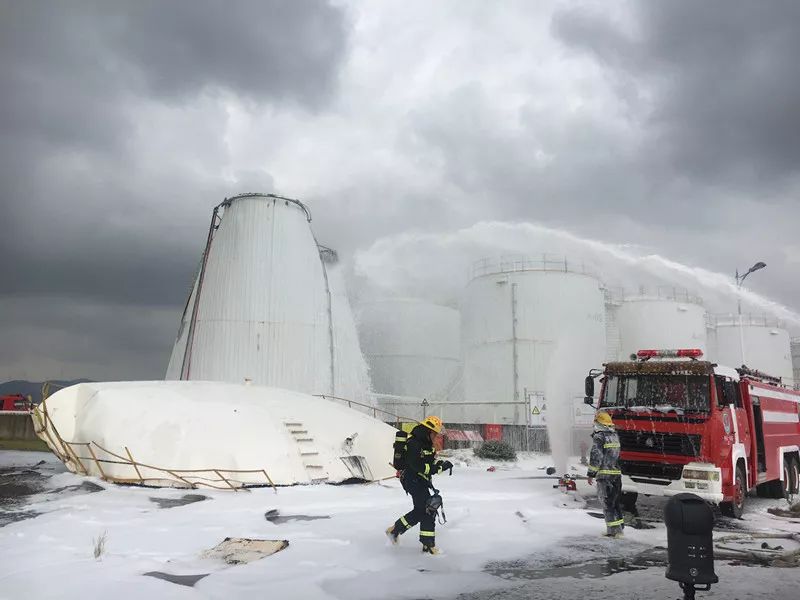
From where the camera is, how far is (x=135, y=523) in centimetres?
946

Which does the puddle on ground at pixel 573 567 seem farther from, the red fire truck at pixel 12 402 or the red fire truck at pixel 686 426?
the red fire truck at pixel 12 402

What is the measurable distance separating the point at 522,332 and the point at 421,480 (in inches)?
1077

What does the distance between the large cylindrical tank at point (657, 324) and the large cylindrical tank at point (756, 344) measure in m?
8.57

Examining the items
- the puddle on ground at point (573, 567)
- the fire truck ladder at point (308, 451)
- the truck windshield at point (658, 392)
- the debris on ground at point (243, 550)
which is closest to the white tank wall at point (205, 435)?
the fire truck ladder at point (308, 451)

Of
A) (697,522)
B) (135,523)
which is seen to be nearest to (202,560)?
(135,523)

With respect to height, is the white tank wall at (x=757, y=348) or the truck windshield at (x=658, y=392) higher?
the white tank wall at (x=757, y=348)

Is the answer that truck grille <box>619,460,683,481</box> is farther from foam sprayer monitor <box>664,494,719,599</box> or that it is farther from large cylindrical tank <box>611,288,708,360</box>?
large cylindrical tank <box>611,288,708,360</box>

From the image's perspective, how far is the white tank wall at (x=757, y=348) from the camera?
4997 cm

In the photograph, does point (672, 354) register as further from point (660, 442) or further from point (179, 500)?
point (179, 500)

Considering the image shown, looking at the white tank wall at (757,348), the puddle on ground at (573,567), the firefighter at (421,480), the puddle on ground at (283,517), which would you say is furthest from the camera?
the white tank wall at (757,348)

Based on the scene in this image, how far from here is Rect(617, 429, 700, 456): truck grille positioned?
1038 cm

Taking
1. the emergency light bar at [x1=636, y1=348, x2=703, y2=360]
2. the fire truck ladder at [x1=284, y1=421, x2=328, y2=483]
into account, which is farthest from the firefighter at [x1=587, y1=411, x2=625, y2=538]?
the fire truck ladder at [x1=284, y1=421, x2=328, y2=483]

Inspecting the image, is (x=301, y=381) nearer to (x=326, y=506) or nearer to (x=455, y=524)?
(x=326, y=506)

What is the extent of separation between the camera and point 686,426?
34.4 ft
